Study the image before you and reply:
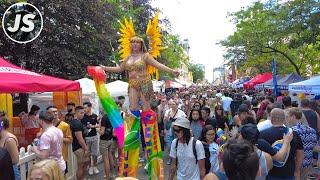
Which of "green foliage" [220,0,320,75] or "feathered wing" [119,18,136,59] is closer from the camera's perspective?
"feathered wing" [119,18,136,59]

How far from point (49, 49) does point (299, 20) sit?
1049cm

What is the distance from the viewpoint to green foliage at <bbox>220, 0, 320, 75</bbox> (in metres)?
17.6

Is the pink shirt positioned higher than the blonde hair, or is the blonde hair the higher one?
the blonde hair

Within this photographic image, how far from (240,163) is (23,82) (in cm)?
584

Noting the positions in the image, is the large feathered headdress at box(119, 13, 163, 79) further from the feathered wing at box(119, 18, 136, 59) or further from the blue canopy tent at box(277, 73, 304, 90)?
the blue canopy tent at box(277, 73, 304, 90)

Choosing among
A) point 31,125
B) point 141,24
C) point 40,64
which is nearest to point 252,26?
point 141,24

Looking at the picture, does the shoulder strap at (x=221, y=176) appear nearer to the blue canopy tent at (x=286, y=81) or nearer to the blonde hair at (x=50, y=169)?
the blonde hair at (x=50, y=169)

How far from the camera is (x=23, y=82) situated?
7984 mm

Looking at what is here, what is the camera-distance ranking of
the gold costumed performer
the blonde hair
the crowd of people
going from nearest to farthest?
the blonde hair
the crowd of people
the gold costumed performer

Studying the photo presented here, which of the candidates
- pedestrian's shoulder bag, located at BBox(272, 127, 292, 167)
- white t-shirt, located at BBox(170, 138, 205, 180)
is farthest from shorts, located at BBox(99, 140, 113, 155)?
pedestrian's shoulder bag, located at BBox(272, 127, 292, 167)

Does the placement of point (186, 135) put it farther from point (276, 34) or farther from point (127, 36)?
point (276, 34)

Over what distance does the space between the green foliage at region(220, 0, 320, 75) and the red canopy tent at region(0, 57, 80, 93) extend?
11.5m

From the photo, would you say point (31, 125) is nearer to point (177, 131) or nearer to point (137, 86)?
point (137, 86)

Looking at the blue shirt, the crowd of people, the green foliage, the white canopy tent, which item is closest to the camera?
the crowd of people
